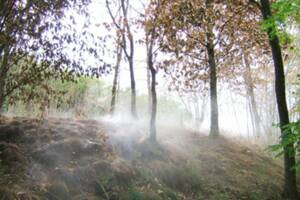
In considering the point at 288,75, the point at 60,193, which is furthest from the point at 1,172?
the point at 288,75

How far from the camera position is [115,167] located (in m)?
5.59

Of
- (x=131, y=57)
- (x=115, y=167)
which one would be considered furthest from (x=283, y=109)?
(x=131, y=57)

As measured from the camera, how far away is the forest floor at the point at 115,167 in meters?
4.71

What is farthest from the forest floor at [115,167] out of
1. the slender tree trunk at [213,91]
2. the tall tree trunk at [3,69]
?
the tall tree trunk at [3,69]

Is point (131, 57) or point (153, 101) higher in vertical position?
point (131, 57)

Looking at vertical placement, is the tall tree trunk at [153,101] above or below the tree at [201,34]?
below

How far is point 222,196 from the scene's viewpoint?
19.5 ft

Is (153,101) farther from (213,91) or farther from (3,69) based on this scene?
(3,69)

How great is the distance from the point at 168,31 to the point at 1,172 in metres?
5.61

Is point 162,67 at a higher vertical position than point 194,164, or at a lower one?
higher

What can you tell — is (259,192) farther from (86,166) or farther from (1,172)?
(1,172)

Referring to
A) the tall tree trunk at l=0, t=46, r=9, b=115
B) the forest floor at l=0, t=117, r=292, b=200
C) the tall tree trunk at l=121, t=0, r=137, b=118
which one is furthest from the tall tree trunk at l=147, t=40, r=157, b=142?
the tall tree trunk at l=0, t=46, r=9, b=115

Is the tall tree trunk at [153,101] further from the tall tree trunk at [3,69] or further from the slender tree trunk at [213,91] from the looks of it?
the tall tree trunk at [3,69]

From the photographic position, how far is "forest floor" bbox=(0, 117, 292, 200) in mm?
4707
